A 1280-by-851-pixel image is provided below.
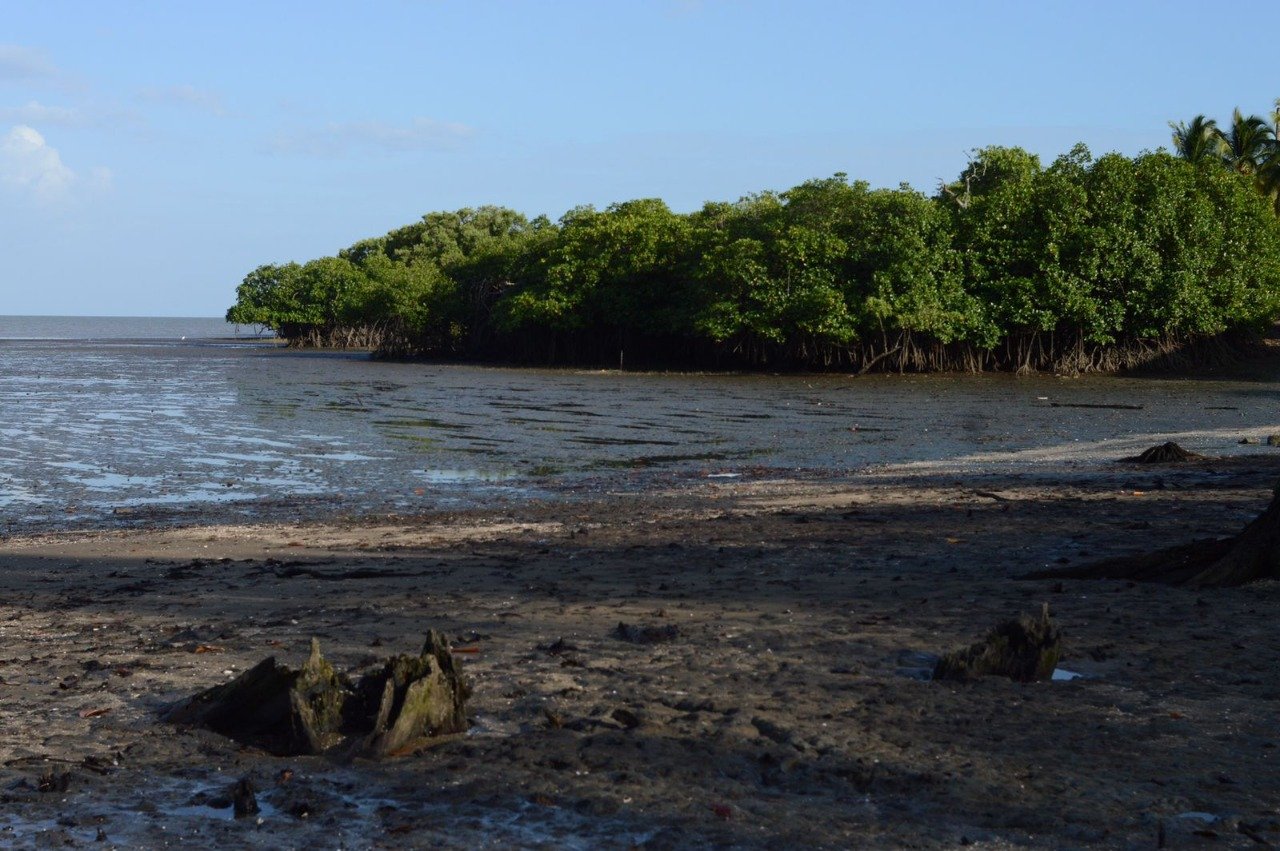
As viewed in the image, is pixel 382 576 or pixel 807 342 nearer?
pixel 382 576

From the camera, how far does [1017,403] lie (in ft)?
124

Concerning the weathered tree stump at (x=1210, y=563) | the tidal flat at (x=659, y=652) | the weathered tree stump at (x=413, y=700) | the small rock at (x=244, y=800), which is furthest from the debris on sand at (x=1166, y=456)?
the small rock at (x=244, y=800)

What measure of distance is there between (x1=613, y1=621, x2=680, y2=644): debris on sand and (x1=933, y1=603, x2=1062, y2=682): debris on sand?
1.64 m

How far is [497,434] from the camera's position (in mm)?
27500

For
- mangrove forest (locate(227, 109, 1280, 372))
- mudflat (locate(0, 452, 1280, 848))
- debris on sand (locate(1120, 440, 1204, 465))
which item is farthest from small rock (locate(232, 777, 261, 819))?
mangrove forest (locate(227, 109, 1280, 372))

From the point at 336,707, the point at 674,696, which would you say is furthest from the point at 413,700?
the point at 674,696

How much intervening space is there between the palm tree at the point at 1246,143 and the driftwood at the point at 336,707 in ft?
230

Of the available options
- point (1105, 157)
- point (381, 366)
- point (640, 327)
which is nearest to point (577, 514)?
point (1105, 157)

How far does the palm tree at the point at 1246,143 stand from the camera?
66.9m

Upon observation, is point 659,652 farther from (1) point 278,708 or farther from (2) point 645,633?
(1) point 278,708

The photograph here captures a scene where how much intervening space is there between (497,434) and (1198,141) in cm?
5093

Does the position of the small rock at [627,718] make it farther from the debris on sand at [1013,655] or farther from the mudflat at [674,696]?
the debris on sand at [1013,655]

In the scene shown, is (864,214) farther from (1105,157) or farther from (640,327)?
(640,327)

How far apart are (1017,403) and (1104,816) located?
34461mm
